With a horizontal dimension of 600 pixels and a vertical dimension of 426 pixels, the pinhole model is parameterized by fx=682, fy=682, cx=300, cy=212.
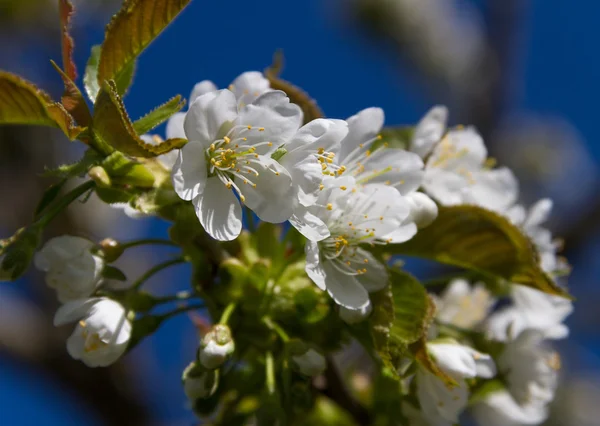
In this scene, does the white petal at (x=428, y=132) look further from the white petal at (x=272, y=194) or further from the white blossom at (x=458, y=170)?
the white petal at (x=272, y=194)

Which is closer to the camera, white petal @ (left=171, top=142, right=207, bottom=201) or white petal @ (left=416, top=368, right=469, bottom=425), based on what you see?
white petal @ (left=171, top=142, right=207, bottom=201)

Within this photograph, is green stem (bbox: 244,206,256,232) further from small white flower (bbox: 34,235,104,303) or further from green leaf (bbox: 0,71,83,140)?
green leaf (bbox: 0,71,83,140)

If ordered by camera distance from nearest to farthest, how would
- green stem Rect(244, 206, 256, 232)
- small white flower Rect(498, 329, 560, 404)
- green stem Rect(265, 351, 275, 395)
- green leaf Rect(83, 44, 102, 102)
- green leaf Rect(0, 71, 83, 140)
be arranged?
green leaf Rect(0, 71, 83, 140) → green leaf Rect(83, 44, 102, 102) → green stem Rect(265, 351, 275, 395) → green stem Rect(244, 206, 256, 232) → small white flower Rect(498, 329, 560, 404)

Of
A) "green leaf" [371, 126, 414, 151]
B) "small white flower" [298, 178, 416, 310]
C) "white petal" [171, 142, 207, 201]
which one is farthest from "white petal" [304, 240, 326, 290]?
"green leaf" [371, 126, 414, 151]

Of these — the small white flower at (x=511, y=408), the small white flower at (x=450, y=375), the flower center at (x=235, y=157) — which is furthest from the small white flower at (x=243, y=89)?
the small white flower at (x=511, y=408)

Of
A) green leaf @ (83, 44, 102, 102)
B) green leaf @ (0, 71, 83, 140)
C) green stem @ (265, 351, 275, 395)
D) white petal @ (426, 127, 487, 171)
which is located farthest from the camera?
white petal @ (426, 127, 487, 171)

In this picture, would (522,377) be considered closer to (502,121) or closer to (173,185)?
(173,185)

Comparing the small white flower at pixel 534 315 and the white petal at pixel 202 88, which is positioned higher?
the white petal at pixel 202 88

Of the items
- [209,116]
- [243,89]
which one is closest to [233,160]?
[209,116]
